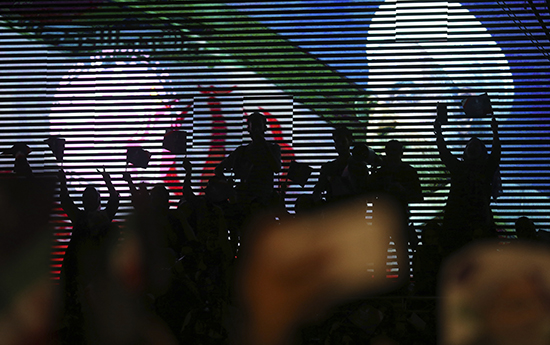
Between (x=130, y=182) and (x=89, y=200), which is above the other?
(x=130, y=182)

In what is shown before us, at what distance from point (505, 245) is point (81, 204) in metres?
3.49

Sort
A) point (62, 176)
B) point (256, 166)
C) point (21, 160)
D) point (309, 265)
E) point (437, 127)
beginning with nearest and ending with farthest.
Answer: point (309, 265), point (437, 127), point (256, 166), point (62, 176), point (21, 160)

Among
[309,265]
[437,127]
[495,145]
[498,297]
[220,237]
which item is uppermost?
[437,127]

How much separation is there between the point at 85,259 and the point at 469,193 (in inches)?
120

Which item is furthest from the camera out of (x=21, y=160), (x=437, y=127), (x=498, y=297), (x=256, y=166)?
(x=21, y=160)

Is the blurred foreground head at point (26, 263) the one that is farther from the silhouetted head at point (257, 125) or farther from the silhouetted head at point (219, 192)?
the silhouetted head at point (257, 125)

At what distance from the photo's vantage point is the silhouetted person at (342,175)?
3.56 meters

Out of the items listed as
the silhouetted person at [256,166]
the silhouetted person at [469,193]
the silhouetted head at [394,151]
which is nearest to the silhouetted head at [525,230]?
the silhouetted person at [469,193]

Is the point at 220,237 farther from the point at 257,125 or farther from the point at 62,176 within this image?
the point at 62,176

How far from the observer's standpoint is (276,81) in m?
4.18

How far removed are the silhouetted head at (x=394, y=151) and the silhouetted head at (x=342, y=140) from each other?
12.5 inches

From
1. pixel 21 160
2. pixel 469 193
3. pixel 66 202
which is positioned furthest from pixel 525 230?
pixel 21 160

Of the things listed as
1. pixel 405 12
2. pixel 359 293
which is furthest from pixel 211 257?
pixel 405 12

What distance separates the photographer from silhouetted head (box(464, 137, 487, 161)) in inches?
143
